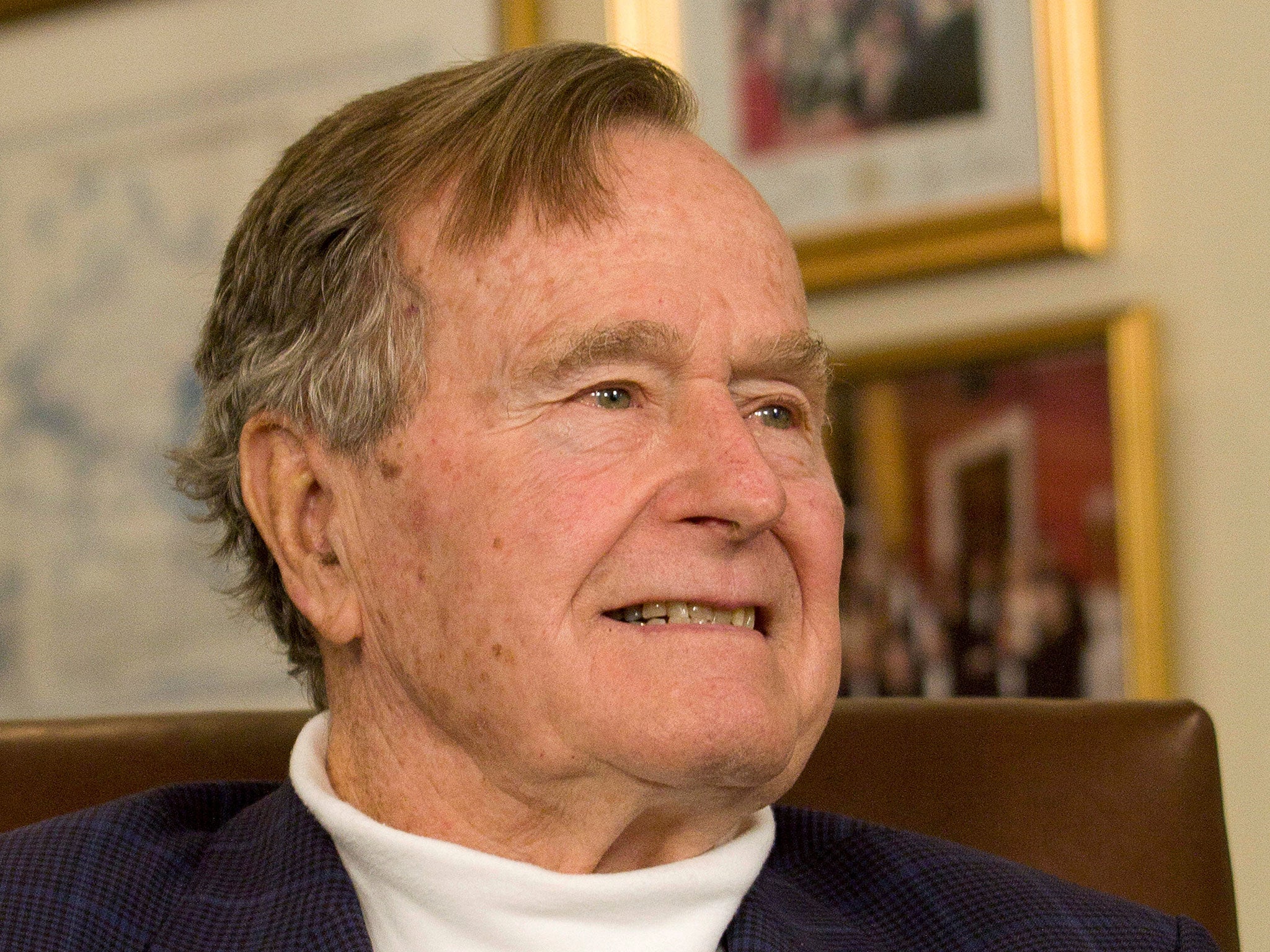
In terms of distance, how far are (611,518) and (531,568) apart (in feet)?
0.27

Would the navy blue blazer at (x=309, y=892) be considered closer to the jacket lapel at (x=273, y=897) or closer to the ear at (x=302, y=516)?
the jacket lapel at (x=273, y=897)

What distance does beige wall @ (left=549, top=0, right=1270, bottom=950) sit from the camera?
220cm

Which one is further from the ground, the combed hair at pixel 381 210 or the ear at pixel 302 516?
the combed hair at pixel 381 210

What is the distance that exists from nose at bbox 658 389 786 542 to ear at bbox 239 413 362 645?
0.35m

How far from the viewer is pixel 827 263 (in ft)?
8.20

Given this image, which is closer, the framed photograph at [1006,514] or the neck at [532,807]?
the neck at [532,807]

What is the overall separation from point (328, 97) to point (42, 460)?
2.98ft

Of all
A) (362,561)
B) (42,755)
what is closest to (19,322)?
(42,755)

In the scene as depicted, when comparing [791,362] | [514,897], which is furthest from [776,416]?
[514,897]

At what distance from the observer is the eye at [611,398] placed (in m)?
1.50

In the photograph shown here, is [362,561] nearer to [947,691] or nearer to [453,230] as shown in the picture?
[453,230]

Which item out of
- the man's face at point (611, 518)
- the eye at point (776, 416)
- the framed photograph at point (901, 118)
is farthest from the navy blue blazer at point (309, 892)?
the framed photograph at point (901, 118)

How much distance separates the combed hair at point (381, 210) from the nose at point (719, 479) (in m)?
0.22

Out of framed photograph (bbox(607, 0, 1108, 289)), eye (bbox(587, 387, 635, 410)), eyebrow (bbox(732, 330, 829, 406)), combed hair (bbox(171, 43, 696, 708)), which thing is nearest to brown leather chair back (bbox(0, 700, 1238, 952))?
combed hair (bbox(171, 43, 696, 708))
